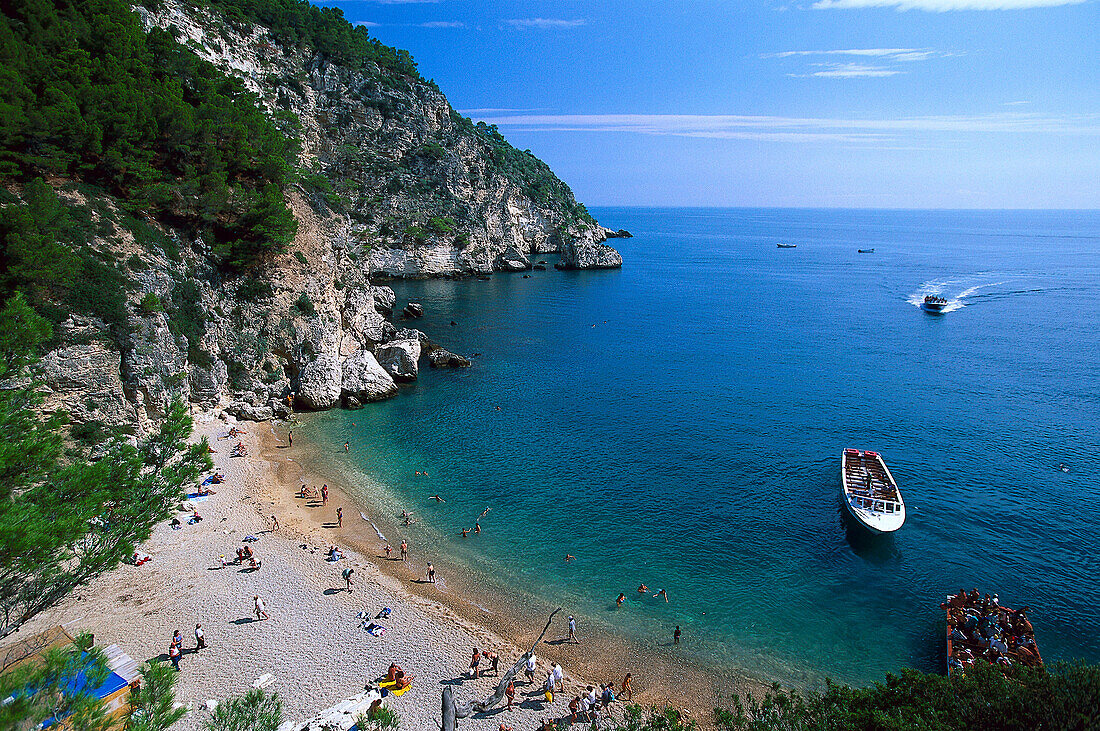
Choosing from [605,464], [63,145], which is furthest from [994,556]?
[63,145]

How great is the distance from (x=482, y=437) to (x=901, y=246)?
180 meters

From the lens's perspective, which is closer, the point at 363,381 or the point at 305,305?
the point at 305,305

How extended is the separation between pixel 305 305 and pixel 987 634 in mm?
44251

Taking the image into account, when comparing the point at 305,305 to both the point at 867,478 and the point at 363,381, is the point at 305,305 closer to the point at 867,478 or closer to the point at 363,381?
the point at 363,381

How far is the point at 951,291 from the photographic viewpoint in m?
92.7

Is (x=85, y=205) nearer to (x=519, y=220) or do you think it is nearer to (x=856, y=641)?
(x=856, y=641)

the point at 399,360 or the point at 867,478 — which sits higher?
the point at 399,360

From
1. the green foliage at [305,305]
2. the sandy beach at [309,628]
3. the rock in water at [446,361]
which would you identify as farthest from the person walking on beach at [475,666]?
the rock in water at [446,361]

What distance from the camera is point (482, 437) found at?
39156 millimetres

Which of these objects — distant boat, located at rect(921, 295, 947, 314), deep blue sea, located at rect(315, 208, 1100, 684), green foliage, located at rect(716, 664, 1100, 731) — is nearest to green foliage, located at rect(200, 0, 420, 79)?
deep blue sea, located at rect(315, 208, 1100, 684)

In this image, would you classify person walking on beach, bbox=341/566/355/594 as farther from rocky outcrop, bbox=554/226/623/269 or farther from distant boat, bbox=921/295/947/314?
rocky outcrop, bbox=554/226/623/269

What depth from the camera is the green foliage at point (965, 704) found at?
1052 centimetres

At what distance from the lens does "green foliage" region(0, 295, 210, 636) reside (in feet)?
34.9

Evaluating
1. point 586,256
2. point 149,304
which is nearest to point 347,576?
point 149,304
